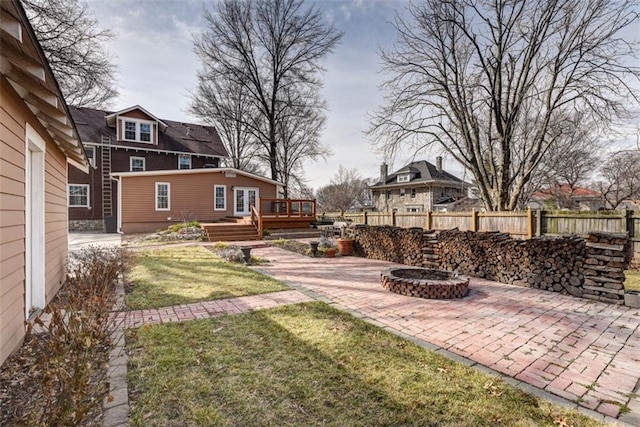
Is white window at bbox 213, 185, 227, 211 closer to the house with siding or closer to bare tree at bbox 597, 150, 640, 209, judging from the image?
the house with siding

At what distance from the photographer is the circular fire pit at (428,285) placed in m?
5.35

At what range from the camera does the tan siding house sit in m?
16.2

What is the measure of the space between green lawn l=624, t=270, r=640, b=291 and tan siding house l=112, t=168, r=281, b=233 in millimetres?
16417

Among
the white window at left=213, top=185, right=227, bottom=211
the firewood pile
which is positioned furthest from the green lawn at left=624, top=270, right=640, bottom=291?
the white window at left=213, top=185, right=227, bottom=211

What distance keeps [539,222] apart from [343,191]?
89.0 feet

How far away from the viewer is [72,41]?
34.1 ft

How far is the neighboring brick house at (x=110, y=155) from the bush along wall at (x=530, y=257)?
17.4 meters

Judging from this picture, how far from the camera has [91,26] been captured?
10.9m

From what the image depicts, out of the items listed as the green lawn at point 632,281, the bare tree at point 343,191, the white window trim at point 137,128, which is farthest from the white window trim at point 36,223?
the bare tree at point 343,191

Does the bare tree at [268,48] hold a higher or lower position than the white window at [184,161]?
higher

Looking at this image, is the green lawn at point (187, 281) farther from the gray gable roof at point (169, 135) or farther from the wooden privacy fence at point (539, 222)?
the gray gable roof at point (169, 135)

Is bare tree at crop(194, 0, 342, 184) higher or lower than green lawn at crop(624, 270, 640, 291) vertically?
higher

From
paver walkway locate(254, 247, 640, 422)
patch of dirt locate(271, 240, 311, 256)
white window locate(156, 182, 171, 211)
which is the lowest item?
paver walkway locate(254, 247, 640, 422)

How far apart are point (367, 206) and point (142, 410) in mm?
36886
